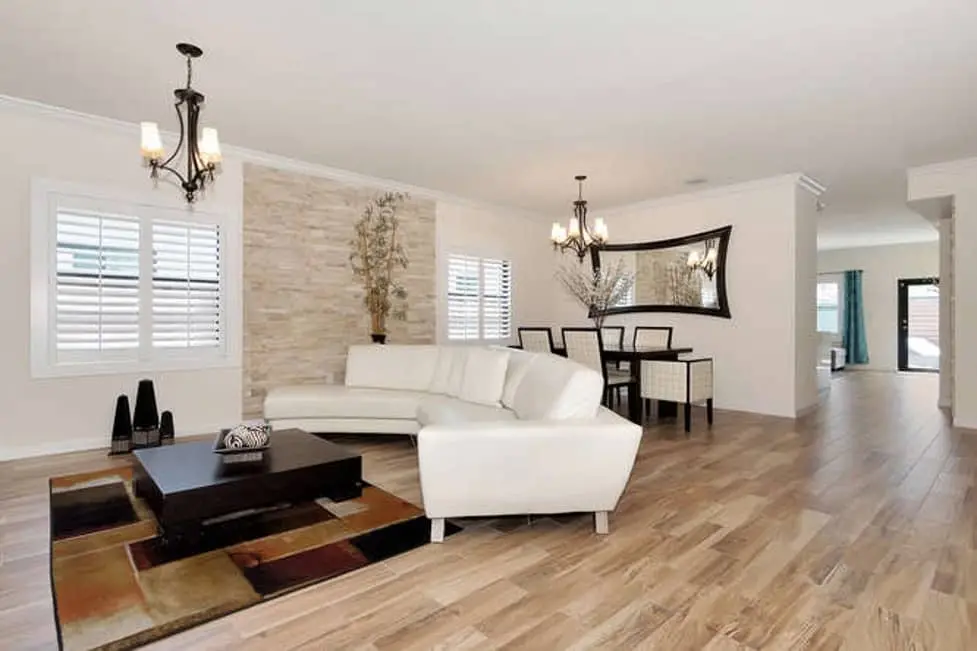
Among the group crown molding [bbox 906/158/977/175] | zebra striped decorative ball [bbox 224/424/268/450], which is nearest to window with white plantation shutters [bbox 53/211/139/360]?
zebra striped decorative ball [bbox 224/424/268/450]

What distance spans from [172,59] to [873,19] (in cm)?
416

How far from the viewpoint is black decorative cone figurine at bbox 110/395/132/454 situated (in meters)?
4.41

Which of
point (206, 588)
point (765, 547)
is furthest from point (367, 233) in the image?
point (765, 547)

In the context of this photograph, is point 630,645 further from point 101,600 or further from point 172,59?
point 172,59

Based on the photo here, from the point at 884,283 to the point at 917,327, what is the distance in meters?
1.15

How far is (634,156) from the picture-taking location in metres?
5.29

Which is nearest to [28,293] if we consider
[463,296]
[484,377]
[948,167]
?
[484,377]

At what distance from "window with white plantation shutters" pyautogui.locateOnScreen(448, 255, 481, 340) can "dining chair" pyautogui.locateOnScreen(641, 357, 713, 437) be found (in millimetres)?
2532

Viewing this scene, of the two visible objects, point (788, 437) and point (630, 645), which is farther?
point (788, 437)

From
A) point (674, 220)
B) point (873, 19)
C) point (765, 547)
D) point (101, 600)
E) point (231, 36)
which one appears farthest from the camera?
point (674, 220)

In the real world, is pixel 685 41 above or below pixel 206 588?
above

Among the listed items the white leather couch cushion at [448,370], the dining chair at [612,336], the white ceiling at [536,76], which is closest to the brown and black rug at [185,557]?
the white leather couch cushion at [448,370]

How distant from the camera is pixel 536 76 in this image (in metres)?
3.55

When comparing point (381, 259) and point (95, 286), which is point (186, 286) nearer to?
point (95, 286)
